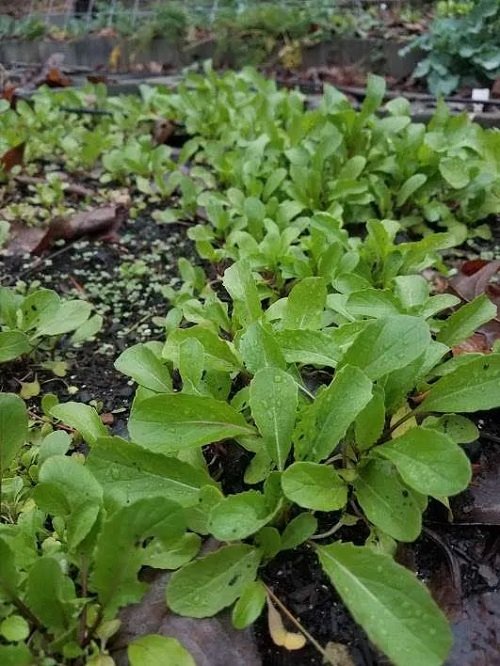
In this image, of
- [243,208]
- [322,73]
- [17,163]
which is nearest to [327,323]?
[243,208]

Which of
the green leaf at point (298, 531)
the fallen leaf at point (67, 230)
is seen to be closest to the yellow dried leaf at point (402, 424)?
the green leaf at point (298, 531)

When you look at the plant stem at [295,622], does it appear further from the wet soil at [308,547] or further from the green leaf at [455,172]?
the green leaf at [455,172]

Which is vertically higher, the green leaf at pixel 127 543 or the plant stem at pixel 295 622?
the green leaf at pixel 127 543

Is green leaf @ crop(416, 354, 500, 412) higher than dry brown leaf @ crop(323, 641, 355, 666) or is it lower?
higher

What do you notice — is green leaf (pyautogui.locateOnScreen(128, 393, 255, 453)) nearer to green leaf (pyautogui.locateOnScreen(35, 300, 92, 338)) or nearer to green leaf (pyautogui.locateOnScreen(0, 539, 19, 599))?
green leaf (pyautogui.locateOnScreen(0, 539, 19, 599))

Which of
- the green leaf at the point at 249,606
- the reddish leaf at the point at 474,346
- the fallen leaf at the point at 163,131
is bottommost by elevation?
the fallen leaf at the point at 163,131

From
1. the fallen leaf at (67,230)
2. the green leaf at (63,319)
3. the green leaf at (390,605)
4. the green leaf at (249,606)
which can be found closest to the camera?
the green leaf at (390,605)

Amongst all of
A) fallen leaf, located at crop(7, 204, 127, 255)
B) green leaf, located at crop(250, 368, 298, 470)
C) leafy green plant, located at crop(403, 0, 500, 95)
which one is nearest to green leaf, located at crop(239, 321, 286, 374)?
green leaf, located at crop(250, 368, 298, 470)
